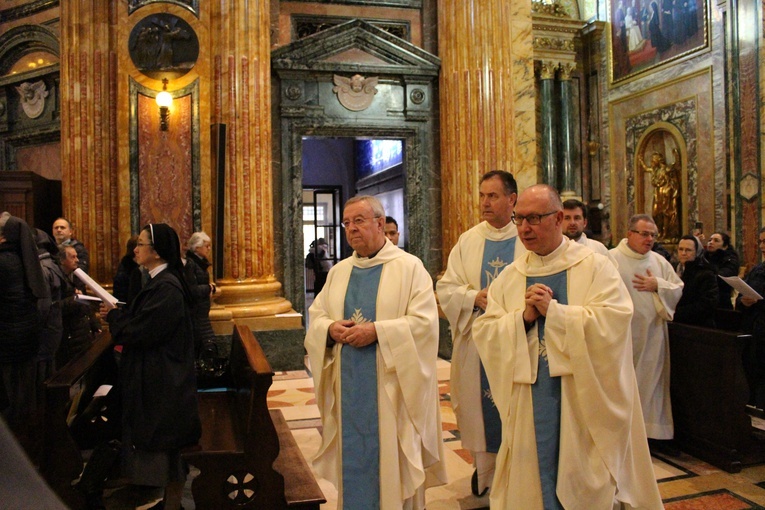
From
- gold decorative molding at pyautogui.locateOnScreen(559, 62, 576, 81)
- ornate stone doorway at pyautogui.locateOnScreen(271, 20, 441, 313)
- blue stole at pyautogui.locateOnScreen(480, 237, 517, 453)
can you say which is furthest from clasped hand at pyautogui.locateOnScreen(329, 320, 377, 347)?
gold decorative molding at pyautogui.locateOnScreen(559, 62, 576, 81)

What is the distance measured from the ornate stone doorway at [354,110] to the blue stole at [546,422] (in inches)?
244

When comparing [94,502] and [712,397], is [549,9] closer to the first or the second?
[712,397]

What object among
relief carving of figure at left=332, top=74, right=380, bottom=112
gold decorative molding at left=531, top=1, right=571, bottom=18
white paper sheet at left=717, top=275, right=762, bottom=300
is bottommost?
white paper sheet at left=717, top=275, right=762, bottom=300

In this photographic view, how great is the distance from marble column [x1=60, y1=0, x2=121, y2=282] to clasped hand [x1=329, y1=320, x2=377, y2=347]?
585 centimetres

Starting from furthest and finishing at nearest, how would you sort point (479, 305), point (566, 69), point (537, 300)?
point (566, 69) < point (479, 305) < point (537, 300)

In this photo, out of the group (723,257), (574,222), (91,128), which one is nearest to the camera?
(574,222)

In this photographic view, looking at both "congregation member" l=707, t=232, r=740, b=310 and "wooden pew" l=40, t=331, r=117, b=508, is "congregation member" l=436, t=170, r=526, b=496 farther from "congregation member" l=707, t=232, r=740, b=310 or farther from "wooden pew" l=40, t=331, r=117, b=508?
"congregation member" l=707, t=232, r=740, b=310

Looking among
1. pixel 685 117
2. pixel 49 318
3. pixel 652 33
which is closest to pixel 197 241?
pixel 49 318

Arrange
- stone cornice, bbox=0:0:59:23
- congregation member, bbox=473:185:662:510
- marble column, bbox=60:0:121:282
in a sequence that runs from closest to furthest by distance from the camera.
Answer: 1. congregation member, bbox=473:185:662:510
2. marble column, bbox=60:0:121:282
3. stone cornice, bbox=0:0:59:23

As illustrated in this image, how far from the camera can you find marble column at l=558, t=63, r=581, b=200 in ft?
50.4

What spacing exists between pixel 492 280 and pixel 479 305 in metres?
0.23

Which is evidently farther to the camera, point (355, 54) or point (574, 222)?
point (355, 54)

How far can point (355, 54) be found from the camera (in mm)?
9031

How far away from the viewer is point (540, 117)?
1575 centimetres
